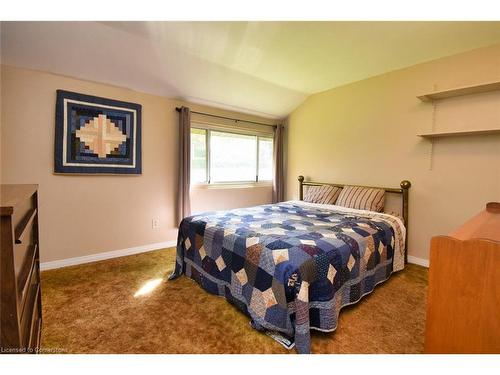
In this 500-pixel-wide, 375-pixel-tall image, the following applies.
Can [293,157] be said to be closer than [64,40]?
No

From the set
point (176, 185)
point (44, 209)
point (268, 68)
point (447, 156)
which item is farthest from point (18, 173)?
point (447, 156)

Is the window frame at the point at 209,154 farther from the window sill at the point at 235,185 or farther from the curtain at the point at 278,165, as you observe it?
the curtain at the point at 278,165

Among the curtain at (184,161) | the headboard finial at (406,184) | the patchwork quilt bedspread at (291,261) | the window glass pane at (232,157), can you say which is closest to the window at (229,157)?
the window glass pane at (232,157)

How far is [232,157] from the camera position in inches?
155

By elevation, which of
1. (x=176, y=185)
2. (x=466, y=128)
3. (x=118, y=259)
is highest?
(x=466, y=128)

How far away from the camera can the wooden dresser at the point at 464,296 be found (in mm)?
789

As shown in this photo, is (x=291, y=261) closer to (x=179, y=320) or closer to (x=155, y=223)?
(x=179, y=320)

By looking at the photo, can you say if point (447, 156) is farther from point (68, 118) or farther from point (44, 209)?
point (44, 209)

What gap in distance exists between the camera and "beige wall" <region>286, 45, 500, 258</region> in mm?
2359

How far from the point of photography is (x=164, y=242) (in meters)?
3.28

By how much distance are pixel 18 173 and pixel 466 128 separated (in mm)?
4326

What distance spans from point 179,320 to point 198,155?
2.36 meters

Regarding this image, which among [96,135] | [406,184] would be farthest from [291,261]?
[96,135]

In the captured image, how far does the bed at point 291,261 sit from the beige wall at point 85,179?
1.03 meters
